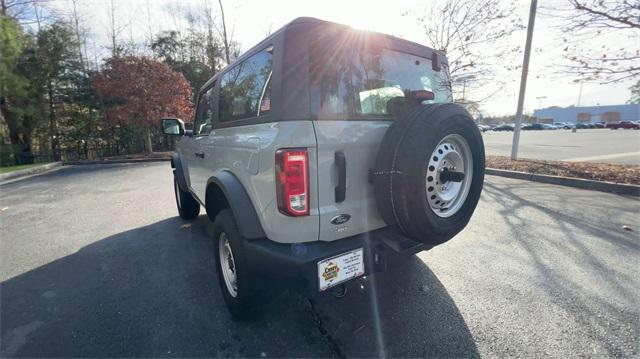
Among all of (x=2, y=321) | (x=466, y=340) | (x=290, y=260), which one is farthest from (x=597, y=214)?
(x=2, y=321)

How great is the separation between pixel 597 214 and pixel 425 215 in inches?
176

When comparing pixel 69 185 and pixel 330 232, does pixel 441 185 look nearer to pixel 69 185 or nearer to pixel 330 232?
pixel 330 232

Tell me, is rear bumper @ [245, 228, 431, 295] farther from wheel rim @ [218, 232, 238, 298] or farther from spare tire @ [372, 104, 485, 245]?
wheel rim @ [218, 232, 238, 298]

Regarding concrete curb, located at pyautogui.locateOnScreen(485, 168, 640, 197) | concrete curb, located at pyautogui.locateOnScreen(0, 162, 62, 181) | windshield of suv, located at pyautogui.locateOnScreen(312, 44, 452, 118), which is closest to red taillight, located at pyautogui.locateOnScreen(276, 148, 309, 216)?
windshield of suv, located at pyautogui.locateOnScreen(312, 44, 452, 118)

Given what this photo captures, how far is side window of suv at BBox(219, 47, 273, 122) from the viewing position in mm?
1946

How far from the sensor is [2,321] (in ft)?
7.49

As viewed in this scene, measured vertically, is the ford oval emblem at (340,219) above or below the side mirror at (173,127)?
below

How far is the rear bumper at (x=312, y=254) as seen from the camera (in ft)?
5.46

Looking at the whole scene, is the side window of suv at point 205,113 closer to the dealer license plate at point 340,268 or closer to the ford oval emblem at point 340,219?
the ford oval emblem at point 340,219

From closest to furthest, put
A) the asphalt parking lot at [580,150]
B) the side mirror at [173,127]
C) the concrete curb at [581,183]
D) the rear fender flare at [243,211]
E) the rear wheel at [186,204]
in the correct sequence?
the rear fender flare at [243,211] < the side mirror at [173,127] < the rear wheel at [186,204] < the concrete curb at [581,183] < the asphalt parking lot at [580,150]

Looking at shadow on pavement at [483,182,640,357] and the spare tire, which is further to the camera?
shadow on pavement at [483,182,640,357]

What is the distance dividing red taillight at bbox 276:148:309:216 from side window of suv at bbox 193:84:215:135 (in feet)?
5.63

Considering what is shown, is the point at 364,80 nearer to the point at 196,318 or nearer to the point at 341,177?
the point at 341,177

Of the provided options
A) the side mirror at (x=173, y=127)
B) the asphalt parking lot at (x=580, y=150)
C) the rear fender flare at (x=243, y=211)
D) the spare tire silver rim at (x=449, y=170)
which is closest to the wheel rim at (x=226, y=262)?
the rear fender flare at (x=243, y=211)
